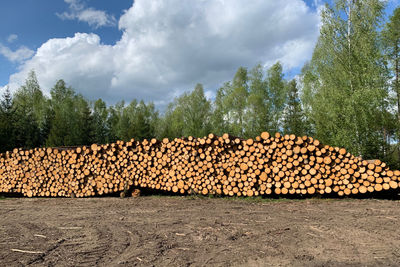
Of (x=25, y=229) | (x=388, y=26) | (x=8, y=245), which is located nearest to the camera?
(x=8, y=245)

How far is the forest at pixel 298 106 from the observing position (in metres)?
12.0

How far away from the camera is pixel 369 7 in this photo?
1264 cm

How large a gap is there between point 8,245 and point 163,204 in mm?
3404

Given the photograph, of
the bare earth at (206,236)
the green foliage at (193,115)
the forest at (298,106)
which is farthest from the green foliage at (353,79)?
the green foliage at (193,115)

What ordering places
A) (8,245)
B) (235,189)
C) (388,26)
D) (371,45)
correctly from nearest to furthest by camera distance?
(8,245) → (235,189) → (371,45) → (388,26)

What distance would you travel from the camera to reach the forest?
12047mm

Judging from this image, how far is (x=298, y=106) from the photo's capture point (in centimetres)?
2131

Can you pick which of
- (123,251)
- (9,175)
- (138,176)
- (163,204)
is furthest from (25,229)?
(9,175)

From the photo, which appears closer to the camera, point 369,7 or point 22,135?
point 369,7

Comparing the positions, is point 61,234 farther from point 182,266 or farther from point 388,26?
point 388,26

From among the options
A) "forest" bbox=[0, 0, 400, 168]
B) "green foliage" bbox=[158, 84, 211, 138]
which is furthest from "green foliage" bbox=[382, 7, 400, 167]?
"green foliage" bbox=[158, 84, 211, 138]

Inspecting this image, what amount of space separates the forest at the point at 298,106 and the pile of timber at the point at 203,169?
19.0 ft

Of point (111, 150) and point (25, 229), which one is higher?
point (111, 150)

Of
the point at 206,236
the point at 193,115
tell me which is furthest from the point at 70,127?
the point at 206,236
